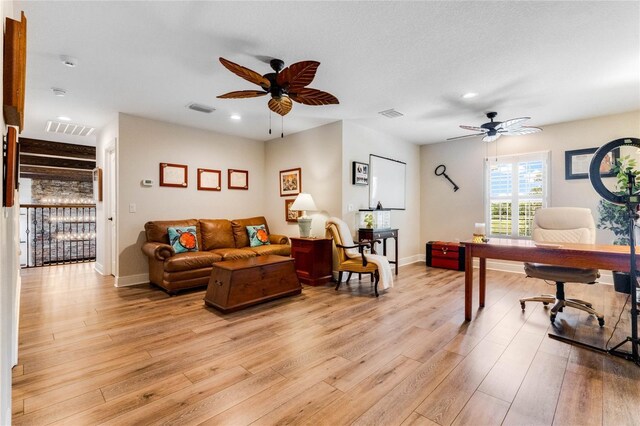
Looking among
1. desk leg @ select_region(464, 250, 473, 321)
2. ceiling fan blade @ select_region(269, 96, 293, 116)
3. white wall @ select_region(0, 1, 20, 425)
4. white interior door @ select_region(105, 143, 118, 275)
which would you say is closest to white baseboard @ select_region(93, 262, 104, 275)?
white interior door @ select_region(105, 143, 118, 275)

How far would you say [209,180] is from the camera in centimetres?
532

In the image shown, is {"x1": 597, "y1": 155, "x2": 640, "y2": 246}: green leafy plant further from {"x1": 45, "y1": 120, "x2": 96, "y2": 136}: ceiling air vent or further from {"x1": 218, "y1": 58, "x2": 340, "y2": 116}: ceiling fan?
{"x1": 45, "y1": 120, "x2": 96, "y2": 136}: ceiling air vent

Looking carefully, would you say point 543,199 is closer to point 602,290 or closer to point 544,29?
point 602,290

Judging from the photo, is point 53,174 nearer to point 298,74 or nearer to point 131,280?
point 131,280

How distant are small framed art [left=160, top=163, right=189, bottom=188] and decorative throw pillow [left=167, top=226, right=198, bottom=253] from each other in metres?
0.86

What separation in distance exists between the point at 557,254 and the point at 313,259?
112 inches

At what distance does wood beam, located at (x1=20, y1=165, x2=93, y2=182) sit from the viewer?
6.83 m

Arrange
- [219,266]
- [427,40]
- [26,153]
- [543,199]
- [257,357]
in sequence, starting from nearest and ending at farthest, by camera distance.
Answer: [257,357], [427,40], [219,266], [543,199], [26,153]

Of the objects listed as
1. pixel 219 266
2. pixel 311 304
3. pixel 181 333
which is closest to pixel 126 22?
pixel 219 266

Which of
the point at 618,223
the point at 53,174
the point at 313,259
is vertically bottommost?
the point at 313,259

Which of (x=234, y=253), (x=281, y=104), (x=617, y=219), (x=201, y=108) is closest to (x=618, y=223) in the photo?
(x=617, y=219)

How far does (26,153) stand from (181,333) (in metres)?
6.43

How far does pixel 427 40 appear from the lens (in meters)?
2.51

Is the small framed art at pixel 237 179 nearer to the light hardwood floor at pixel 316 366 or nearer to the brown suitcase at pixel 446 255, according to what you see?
the light hardwood floor at pixel 316 366
